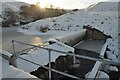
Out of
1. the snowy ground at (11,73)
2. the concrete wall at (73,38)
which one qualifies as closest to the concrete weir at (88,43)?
→ the concrete wall at (73,38)

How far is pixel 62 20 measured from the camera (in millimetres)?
18469

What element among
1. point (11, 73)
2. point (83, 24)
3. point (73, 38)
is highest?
point (83, 24)

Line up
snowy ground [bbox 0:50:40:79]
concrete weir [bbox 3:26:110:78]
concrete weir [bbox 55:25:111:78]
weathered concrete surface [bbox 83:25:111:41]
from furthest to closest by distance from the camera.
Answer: weathered concrete surface [bbox 83:25:111:41] < concrete weir [bbox 55:25:111:78] < concrete weir [bbox 3:26:110:78] < snowy ground [bbox 0:50:40:79]

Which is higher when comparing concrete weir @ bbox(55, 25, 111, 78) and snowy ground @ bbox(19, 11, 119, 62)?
snowy ground @ bbox(19, 11, 119, 62)

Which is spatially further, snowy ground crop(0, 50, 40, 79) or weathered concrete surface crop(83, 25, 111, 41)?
weathered concrete surface crop(83, 25, 111, 41)

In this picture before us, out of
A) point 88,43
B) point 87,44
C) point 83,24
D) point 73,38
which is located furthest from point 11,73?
point 83,24

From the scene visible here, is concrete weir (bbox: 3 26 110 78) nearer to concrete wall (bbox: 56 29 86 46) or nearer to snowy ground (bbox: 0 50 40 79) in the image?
concrete wall (bbox: 56 29 86 46)

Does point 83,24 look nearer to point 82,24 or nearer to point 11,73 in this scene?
point 82,24

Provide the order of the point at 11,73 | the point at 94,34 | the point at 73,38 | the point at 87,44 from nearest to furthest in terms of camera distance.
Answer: the point at 11,73 < the point at 73,38 < the point at 87,44 < the point at 94,34

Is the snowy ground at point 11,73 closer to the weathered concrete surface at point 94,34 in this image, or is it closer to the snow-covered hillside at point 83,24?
the snow-covered hillside at point 83,24

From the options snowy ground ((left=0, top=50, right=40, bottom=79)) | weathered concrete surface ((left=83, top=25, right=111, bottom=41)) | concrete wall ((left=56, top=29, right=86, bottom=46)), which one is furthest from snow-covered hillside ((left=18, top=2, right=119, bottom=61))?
snowy ground ((left=0, top=50, right=40, bottom=79))

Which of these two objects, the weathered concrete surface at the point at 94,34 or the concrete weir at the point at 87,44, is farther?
the weathered concrete surface at the point at 94,34

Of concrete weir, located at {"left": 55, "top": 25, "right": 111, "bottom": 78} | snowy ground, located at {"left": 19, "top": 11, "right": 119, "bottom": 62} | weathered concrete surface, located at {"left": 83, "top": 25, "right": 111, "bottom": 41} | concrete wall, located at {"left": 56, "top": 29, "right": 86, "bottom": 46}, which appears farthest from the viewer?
snowy ground, located at {"left": 19, "top": 11, "right": 119, "bottom": 62}

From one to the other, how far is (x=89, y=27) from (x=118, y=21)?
14.8 ft
